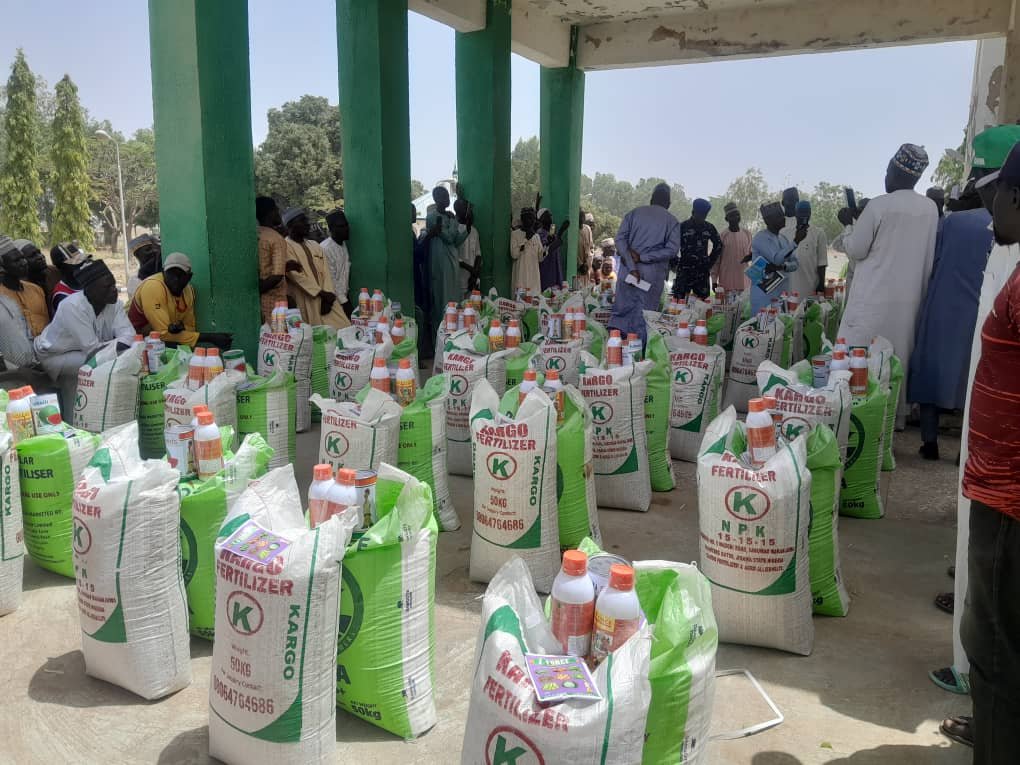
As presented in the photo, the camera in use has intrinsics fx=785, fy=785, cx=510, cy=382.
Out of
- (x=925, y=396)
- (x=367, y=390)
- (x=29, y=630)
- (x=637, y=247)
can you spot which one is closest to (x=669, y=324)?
(x=637, y=247)

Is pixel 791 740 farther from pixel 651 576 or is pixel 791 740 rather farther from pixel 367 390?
pixel 367 390

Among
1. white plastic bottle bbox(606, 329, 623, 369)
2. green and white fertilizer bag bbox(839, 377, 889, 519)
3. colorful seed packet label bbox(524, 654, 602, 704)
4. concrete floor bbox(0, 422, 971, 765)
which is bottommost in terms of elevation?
concrete floor bbox(0, 422, 971, 765)

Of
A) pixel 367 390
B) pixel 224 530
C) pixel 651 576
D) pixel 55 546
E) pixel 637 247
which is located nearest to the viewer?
pixel 651 576

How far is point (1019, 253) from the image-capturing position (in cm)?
209

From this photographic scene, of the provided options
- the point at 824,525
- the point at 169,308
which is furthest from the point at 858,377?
the point at 169,308

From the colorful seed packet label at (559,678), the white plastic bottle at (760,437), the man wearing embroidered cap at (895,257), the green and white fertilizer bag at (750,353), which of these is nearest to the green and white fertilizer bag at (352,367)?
the white plastic bottle at (760,437)

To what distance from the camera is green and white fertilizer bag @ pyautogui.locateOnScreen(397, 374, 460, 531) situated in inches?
137

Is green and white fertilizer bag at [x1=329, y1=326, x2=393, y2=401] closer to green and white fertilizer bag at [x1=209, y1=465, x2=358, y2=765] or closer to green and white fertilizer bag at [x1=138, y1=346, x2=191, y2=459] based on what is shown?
green and white fertilizer bag at [x1=138, y1=346, x2=191, y2=459]

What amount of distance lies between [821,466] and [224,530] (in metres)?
2.00

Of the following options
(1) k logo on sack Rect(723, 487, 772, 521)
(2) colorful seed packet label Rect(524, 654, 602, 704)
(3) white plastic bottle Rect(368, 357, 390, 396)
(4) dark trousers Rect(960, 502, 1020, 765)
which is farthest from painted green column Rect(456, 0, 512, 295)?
(2) colorful seed packet label Rect(524, 654, 602, 704)

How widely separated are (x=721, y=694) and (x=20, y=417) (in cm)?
262

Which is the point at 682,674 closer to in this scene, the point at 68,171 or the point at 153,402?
the point at 153,402

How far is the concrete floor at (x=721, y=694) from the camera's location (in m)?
2.10

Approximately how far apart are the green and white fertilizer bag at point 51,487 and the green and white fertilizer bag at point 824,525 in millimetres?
2661
